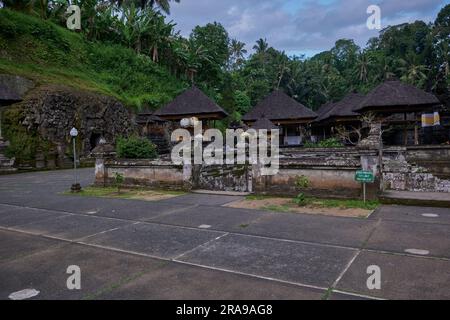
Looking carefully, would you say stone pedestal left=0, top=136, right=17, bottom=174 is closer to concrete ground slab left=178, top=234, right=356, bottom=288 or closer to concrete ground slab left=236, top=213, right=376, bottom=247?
concrete ground slab left=236, top=213, right=376, bottom=247

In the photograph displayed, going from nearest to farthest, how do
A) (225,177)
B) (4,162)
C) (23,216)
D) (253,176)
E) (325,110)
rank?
(23,216) < (253,176) < (225,177) < (4,162) < (325,110)

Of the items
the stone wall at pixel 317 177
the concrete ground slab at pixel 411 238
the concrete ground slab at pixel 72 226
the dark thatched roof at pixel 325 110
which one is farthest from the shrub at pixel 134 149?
the dark thatched roof at pixel 325 110

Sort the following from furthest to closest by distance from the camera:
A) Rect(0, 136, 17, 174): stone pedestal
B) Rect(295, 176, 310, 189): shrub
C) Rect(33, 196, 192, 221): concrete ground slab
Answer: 1. Rect(0, 136, 17, 174): stone pedestal
2. Rect(295, 176, 310, 189): shrub
3. Rect(33, 196, 192, 221): concrete ground slab

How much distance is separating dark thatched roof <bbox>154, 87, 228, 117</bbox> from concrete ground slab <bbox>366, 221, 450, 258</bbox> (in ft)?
46.1

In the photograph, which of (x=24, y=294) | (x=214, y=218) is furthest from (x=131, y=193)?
(x=24, y=294)

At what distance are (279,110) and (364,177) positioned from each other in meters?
18.3

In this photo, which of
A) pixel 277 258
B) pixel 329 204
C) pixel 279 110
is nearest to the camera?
pixel 277 258

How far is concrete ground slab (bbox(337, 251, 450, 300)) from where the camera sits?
3.79m

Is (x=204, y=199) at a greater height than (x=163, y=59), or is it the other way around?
(x=163, y=59)

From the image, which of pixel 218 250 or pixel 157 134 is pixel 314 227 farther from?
pixel 157 134

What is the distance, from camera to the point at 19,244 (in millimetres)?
6031

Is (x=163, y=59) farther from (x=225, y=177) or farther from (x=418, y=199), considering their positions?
(x=418, y=199)

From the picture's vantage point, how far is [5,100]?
19172 mm

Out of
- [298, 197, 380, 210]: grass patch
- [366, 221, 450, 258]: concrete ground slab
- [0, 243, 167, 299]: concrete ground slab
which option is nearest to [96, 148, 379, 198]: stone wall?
[298, 197, 380, 210]: grass patch
